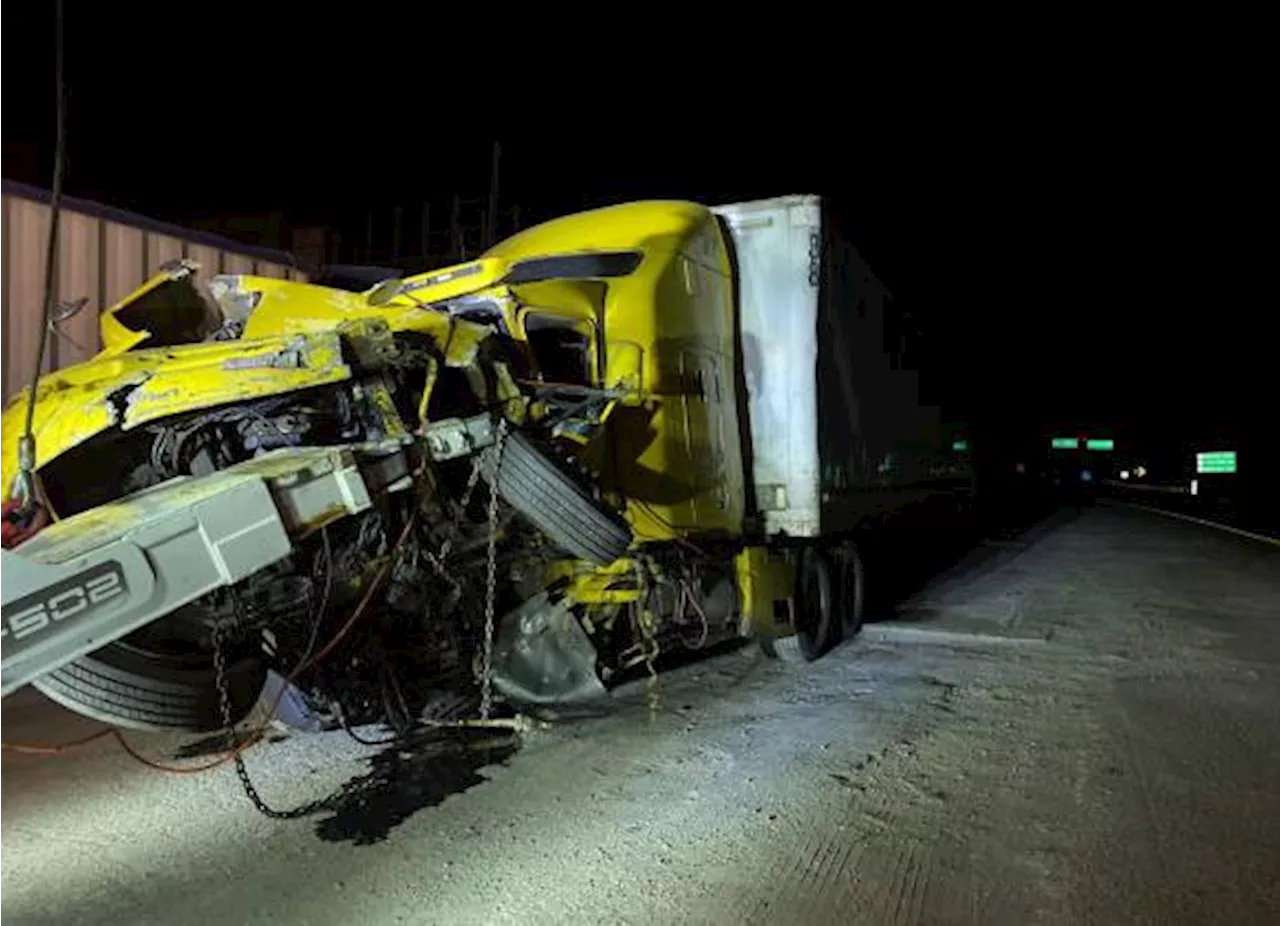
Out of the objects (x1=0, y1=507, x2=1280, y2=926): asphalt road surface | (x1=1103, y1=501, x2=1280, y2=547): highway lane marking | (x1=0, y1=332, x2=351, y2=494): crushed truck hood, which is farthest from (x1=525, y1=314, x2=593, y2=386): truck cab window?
(x1=1103, y1=501, x2=1280, y2=547): highway lane marking

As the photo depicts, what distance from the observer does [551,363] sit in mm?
6648

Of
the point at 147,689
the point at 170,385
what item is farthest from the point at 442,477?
the point at 147,689

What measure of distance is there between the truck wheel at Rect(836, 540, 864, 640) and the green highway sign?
3220cm

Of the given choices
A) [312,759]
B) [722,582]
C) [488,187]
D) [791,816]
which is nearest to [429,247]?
[488,187]

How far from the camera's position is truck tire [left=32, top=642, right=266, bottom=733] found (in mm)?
4055

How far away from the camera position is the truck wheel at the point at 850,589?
393 inches

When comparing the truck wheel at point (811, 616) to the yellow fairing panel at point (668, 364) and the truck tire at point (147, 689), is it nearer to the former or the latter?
the yellow fairing panel at point (668, 364)

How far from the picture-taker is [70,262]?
9633mm

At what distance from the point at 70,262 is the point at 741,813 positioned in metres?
8.17

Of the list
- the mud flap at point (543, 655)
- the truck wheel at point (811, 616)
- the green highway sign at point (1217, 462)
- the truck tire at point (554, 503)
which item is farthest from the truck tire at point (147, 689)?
the green highway sign at point (1217, 462)

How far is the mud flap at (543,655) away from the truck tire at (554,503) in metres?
1.05

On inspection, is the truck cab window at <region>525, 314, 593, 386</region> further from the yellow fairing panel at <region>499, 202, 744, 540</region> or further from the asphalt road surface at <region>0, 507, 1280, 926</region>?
the asphalt road surface at <region>0, 507, 1280, 926</region>

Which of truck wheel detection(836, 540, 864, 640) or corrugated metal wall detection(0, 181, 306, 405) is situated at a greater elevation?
corrugated metal wall detection(0, 181, 306, 405)

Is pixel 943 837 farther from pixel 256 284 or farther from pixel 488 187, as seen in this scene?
Result: pixel 488 187
